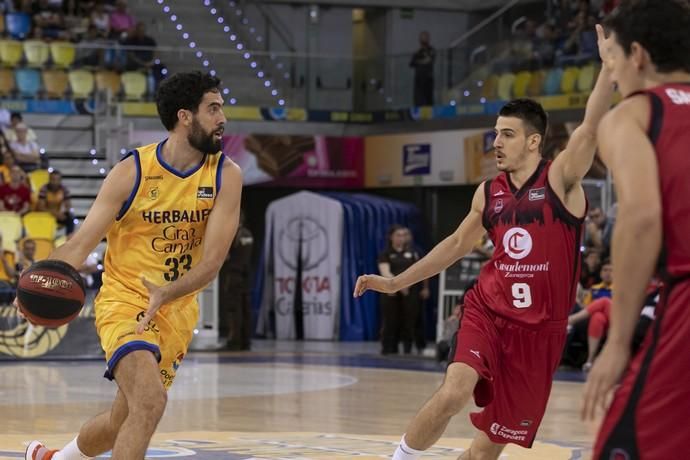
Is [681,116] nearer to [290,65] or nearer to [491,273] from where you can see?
[491,273]

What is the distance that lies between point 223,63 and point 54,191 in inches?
168

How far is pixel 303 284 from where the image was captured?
22484mm

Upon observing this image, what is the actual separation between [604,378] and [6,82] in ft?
62.3

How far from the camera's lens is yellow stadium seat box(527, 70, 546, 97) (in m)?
20.8

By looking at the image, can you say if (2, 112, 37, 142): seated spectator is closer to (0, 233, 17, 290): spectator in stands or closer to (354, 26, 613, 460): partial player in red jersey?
(0, 233, 17, 290): spectator in stands

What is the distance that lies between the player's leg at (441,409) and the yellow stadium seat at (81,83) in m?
16.3

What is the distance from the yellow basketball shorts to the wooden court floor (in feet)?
5.98

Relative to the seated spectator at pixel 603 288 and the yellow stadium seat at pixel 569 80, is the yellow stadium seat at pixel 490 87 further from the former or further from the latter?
the seated spectator at pixel 603 288

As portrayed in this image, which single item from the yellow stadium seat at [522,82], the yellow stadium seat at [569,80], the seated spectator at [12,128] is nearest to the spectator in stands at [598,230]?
the yellow stadium seat at [569,80]

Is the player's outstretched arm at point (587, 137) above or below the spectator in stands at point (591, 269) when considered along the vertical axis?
above

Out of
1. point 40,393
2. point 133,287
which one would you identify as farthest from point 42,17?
point 133,287

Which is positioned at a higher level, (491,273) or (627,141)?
(627,141)

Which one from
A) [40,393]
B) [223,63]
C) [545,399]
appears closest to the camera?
[545,399]

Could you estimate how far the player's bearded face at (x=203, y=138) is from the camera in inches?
244
